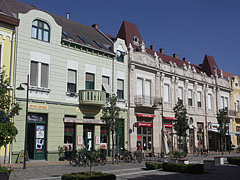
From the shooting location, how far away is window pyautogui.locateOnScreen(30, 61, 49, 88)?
24.3 meters

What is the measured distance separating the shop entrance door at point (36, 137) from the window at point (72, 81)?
146 inches

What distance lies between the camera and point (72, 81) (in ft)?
89.1

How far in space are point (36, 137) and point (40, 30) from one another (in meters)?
8.70

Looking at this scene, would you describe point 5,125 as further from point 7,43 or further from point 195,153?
point 195,153

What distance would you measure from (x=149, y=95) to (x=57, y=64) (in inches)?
495

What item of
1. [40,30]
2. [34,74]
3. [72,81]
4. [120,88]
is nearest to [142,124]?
[120,88]

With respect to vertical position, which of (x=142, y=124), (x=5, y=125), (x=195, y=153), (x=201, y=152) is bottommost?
(x=195, y=153)

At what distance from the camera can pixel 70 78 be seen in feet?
88.7

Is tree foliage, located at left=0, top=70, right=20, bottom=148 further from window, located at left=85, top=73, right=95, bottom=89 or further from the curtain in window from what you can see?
window, located at left=85, top=73, right=95, bottom=89

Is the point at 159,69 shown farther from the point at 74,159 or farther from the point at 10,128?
the point at 10,128

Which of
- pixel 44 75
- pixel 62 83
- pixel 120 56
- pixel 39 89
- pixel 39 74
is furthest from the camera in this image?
pixel 120 56

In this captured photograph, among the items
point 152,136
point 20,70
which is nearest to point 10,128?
point 20,70

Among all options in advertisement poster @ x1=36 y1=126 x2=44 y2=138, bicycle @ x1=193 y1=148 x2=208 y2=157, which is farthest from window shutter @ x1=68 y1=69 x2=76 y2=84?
bicycle @ x1=193 y1=148 x2=208 y2=157

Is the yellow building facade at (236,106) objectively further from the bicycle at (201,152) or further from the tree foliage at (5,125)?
the tree foliage at (5,125)
